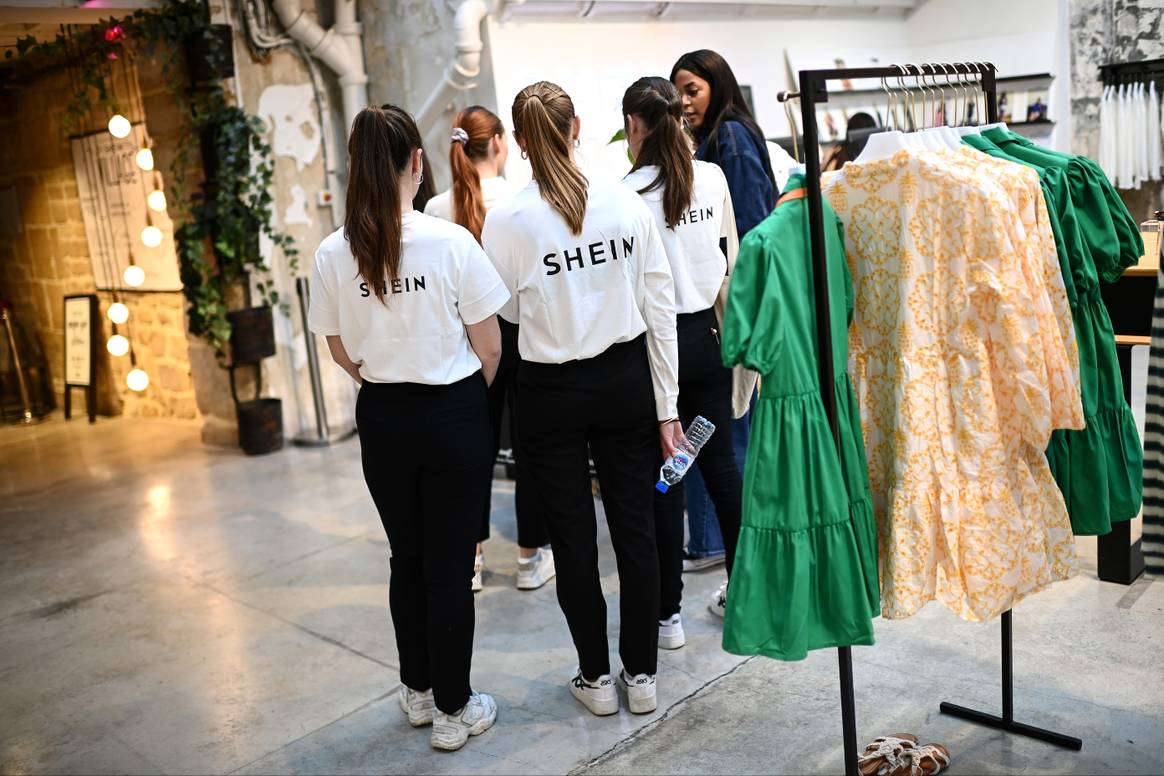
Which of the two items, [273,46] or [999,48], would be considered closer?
[273,46]

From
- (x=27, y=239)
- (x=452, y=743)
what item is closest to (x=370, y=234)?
(x=452, y=743)

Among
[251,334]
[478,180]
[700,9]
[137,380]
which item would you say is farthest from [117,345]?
[478,180]

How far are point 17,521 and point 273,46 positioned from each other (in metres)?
3.15

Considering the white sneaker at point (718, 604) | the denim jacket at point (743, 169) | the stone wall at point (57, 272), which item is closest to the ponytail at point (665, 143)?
the denim jacket at point (743, 169)

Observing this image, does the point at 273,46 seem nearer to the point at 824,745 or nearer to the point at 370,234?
the point at 370,234

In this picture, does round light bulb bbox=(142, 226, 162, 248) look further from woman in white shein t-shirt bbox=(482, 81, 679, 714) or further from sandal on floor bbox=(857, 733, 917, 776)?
sandal on floor bbox=(857, 733, 917, 776)

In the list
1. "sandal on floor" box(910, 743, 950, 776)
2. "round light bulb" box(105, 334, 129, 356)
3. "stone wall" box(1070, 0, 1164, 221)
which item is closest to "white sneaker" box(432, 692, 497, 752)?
"sandal on floor" box(910, 743, 950, 776)

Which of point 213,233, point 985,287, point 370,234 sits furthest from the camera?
point 213,233

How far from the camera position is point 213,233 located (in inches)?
257

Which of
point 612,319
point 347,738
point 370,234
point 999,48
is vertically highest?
point 999,48

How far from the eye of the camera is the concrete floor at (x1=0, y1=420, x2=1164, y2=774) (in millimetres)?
2736

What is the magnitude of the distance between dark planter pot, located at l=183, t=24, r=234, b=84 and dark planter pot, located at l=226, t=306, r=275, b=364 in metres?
1.40

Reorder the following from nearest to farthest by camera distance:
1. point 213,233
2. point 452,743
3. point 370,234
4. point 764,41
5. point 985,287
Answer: point 985,287 → point 370,234 → point 452,743 → point 213,233 → point 764,41

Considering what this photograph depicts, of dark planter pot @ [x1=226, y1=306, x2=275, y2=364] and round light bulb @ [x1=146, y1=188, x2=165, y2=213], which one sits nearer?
dark planter pot @ [x1=226, y1=306, x2=275, y2=364]
